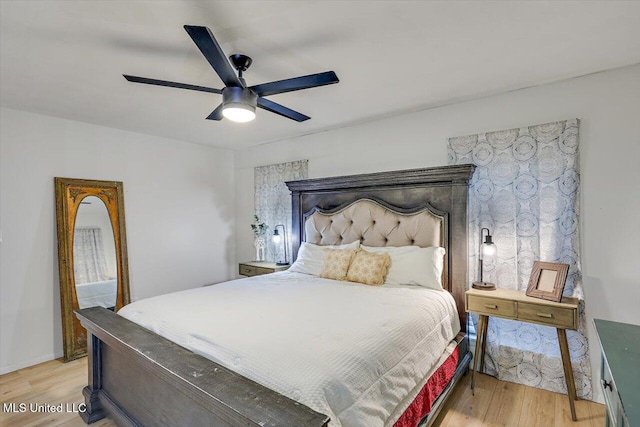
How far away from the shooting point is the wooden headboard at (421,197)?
275 centimetres

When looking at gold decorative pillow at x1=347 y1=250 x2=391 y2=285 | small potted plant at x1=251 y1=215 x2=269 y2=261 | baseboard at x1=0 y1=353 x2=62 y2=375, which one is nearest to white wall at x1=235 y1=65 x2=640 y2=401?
gold decorative pillow at x1=347 y1=250 x2=391 y2=285

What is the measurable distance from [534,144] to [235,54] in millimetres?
2397

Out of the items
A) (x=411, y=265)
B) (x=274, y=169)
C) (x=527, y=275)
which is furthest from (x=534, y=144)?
(x=274, y=169)

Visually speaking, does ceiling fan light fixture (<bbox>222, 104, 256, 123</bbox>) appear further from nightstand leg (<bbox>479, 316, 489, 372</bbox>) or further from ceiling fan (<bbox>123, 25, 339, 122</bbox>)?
nightstand leg (<bbox>479, 316, 489, 372</bbox>)

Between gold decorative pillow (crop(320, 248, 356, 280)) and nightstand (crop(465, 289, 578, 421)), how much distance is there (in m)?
1.05

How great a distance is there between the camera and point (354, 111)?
3121 mm

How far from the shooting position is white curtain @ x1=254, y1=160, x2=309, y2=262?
415cm

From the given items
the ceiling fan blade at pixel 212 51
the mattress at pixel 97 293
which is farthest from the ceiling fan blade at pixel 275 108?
the mattress at pixel 97 293

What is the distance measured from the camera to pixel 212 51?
4.85ft

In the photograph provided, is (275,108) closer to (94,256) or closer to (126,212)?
(126,212)

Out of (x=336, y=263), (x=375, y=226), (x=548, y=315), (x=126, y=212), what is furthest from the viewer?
(x=126, y=212)

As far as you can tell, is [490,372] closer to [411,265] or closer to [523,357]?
[523,357]

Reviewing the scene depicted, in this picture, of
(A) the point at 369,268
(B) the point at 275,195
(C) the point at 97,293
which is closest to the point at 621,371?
(A) the point at 369,268

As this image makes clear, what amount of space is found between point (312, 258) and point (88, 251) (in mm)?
2483
